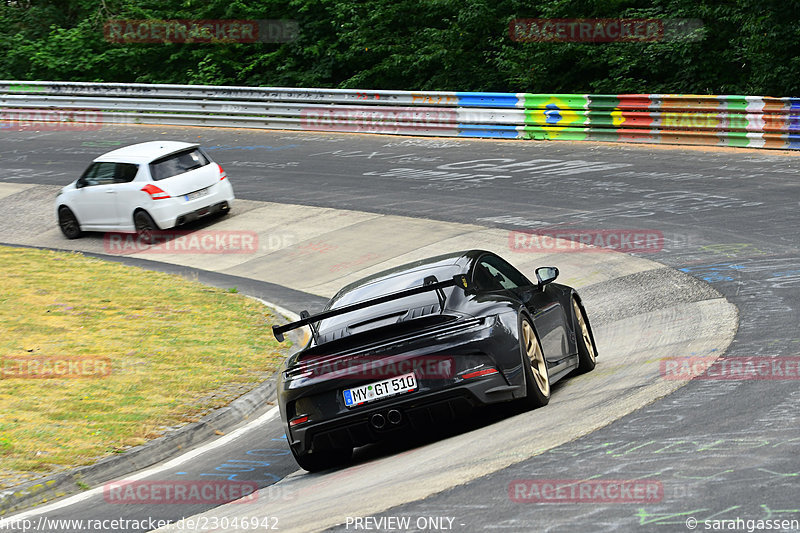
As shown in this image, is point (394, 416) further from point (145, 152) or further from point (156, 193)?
point (145, 152)

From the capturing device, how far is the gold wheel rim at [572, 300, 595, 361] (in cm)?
950

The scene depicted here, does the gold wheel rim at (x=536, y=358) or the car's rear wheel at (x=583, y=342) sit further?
the car's rear wheel at (x=583, y=342)

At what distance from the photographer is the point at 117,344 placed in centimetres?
1273

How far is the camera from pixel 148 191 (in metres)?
20.4

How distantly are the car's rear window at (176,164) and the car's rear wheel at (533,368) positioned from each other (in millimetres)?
13796

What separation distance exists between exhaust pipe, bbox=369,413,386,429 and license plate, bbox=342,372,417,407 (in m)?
0.11

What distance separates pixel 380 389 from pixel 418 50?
83.7 ft

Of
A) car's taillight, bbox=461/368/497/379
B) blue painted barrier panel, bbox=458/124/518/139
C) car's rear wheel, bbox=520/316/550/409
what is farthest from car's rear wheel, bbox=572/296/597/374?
blue painted barrier panel, bbox=458/124/518/139

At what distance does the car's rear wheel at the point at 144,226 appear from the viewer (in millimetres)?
20562

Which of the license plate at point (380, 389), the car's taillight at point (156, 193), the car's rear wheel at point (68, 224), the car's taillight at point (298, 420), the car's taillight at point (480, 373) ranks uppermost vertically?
the car's taillight at point (480, 373)

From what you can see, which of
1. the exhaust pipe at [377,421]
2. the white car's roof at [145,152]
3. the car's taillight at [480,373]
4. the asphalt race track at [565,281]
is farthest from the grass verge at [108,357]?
the white car's roof at [145,152]

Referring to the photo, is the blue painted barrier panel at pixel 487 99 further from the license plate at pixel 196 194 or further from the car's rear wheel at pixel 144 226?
the car's rear wheel at pixel 144 226

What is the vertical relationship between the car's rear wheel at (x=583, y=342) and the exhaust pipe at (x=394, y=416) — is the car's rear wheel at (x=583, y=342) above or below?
below

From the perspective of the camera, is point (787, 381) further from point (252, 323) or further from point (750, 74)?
point (750, 74)
